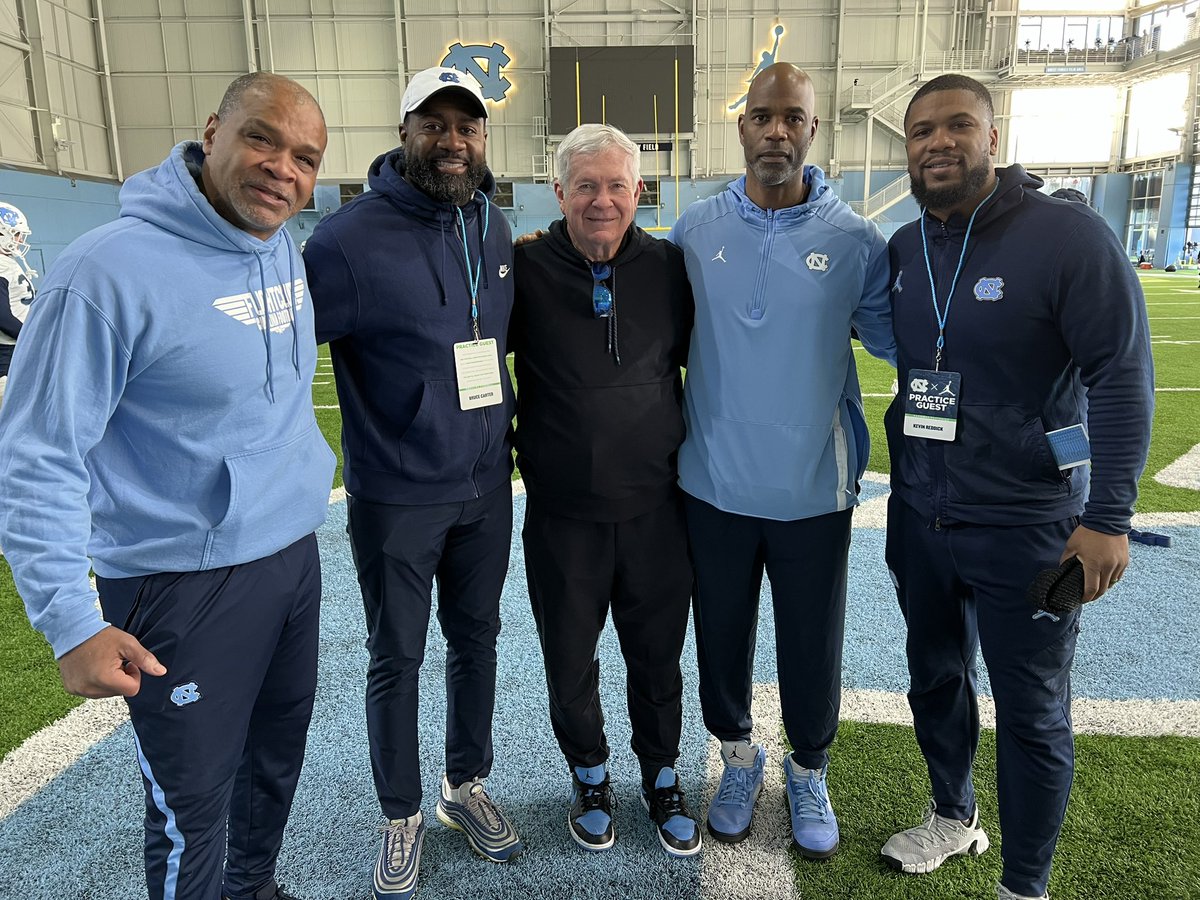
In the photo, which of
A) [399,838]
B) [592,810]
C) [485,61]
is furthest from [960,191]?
[485,61]

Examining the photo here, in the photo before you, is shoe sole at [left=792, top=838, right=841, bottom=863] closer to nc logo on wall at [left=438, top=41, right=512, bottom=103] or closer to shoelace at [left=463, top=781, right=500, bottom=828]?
shoelace at [left=463, top=781, right=500, bottom=828]

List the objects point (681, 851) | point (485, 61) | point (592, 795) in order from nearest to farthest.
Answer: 1. point (681, 851)
2. point (592, 795)
3. point (485, 61)

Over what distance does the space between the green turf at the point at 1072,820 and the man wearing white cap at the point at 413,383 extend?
1.03 meters

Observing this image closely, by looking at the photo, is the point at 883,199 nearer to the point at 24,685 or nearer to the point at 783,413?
the point at 783,413

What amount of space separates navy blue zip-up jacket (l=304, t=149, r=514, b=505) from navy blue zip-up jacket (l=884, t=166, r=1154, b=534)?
1.19 metres

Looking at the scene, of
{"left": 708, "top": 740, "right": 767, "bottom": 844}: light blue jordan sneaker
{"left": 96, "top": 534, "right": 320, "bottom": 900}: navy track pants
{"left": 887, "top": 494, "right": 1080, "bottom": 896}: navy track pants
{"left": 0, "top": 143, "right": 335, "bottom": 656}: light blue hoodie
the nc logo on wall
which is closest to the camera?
{"left": 0, "top": 143, "right": 335, "bottom": 656}: light blue hoodie

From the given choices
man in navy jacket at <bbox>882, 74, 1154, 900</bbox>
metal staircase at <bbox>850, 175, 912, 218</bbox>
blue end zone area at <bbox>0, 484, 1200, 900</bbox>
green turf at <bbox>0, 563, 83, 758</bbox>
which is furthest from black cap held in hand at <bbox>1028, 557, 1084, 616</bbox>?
metal staircase at <bbox>850, 175, 912, 218</bbox>

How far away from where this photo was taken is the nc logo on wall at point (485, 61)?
71.5 feet

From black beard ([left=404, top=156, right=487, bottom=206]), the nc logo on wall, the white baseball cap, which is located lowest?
black beard ([left=404, top=156, right=487, bottom=206])

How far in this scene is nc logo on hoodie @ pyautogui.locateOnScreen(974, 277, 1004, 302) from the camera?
6.16 feet

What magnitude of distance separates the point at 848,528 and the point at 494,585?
108 cm

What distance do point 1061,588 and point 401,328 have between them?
173cm

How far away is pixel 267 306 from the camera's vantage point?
5.58ft

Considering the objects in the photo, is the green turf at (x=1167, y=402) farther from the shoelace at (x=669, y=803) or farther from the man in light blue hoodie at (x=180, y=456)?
the man in light blue hoodie at (x=180, y=456)
